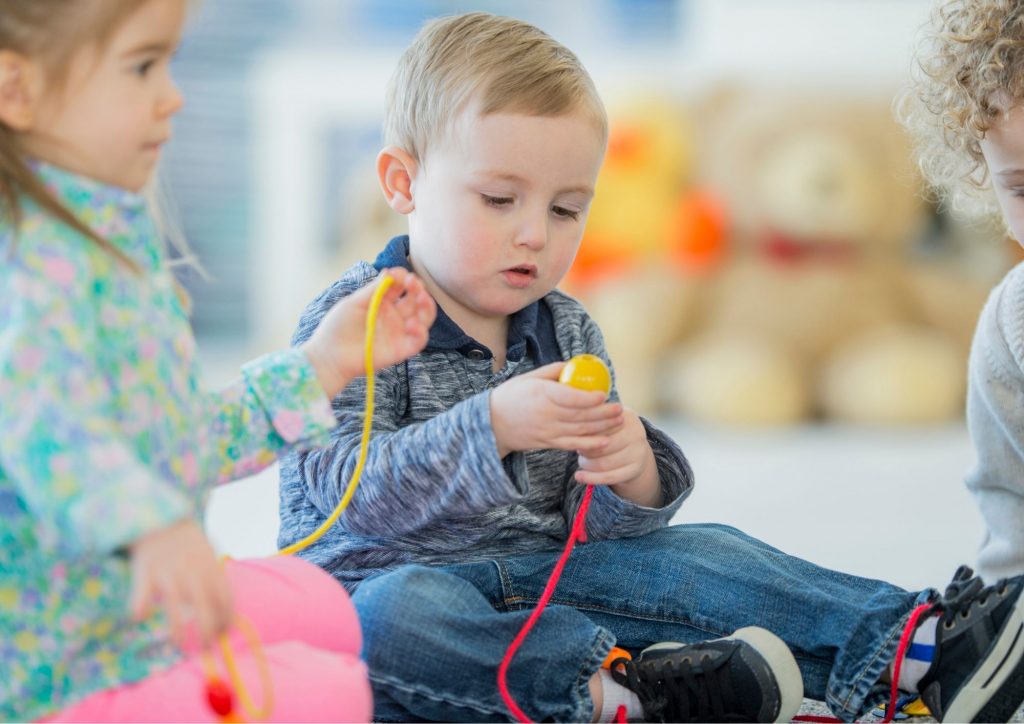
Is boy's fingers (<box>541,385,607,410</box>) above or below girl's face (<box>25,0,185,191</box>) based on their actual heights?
below

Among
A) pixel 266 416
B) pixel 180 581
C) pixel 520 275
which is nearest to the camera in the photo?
pixel 180 581

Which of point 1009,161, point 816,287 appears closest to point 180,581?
point 1009,161

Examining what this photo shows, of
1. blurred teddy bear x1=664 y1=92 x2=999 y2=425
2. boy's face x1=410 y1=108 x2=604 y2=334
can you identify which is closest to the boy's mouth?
boy's face x1=410 y1=108 x2=604 y2=334

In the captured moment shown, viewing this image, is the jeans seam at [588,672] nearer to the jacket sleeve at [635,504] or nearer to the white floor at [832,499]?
the jacket sleeve at [635,504]

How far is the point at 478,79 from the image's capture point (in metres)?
1.04

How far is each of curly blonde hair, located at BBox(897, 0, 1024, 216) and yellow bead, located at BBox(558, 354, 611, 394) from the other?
0.45m

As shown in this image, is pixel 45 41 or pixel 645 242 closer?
pixel 45 41

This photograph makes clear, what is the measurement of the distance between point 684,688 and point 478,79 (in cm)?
49

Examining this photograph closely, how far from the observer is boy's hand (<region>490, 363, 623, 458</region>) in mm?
903

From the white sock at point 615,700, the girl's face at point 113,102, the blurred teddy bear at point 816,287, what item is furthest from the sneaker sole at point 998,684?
A: the blurred teddy bear at point 816,287

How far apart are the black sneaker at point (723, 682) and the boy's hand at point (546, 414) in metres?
0.18

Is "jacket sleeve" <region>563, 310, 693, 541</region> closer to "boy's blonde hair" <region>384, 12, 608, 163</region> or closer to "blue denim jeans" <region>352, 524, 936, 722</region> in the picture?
"blue denim jeans" <region>352, 524, 936, 722</region>

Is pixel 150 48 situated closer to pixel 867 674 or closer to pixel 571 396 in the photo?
pixel 571 396

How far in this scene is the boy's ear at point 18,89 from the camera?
0.70 m
